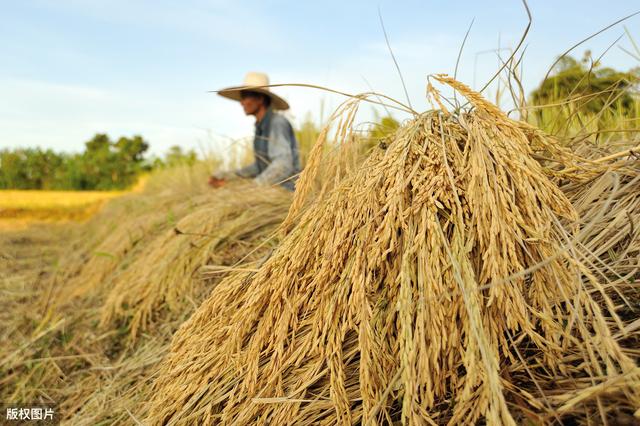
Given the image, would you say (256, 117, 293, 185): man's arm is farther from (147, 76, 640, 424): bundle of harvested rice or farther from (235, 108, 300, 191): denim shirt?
(147, 76, 640, 424): bundle of harvested rice

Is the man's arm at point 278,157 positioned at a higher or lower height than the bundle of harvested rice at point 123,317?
higher

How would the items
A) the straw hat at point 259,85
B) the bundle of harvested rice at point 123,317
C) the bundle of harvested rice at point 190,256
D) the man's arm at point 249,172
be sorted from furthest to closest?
the man's arm at point 249,172, the straw hat at point 259,85, the bundle of harvested rice at point 190,256, the bundle of harvested rice at point 123,317

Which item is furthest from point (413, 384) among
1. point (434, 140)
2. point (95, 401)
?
point (95, 401)

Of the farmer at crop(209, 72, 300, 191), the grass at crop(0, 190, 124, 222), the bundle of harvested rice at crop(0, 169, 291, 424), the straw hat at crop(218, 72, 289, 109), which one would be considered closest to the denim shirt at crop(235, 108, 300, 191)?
the farmer at crop(209, 72, 300, 191)

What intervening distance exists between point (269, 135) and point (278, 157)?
1.85 ft

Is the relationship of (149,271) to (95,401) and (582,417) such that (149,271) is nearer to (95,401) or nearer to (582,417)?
(95,401)

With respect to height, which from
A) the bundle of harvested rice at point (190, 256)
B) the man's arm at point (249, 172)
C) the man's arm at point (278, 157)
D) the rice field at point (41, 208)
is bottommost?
the rice field at point (41, 208)

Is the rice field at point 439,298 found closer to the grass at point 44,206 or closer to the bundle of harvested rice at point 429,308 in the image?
the bundle of harvested rice at point 429,308

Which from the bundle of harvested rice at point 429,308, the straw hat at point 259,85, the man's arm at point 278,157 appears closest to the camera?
the bundle of harvested rice at point 429,308

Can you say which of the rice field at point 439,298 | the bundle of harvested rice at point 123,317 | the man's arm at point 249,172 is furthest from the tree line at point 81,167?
the rice field at point 439,298

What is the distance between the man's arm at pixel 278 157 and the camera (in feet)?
13.5

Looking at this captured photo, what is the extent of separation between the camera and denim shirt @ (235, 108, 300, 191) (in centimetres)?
412

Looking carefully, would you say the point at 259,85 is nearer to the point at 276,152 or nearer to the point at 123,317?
the point at 276,152

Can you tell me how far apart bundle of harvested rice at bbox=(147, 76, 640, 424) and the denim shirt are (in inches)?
104
